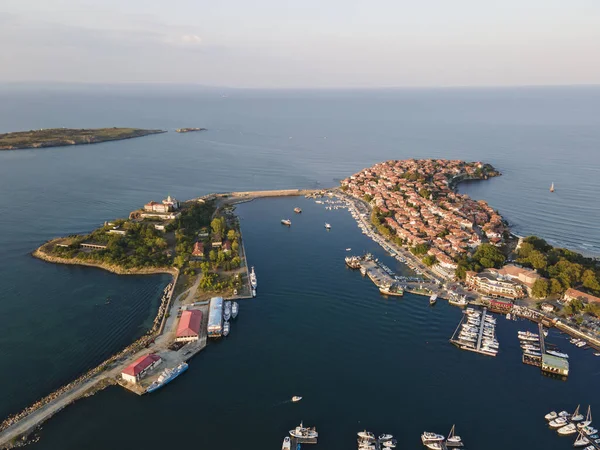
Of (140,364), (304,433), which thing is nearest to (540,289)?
(304,433)

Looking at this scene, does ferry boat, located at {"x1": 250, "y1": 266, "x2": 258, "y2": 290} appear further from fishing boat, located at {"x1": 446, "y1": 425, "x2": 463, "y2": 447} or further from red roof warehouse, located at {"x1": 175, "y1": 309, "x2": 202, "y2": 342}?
fishing boat, located at {"x1": 446, "y1": 425, "x2": 463, "y2": 447}

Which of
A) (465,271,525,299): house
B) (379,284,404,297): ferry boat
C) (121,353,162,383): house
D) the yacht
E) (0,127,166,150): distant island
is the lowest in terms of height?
(121,353,162,383): house

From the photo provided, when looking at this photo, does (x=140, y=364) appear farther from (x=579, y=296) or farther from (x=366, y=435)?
(x=579, y=296)

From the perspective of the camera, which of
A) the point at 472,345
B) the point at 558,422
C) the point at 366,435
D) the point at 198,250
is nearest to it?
the point at 366,435

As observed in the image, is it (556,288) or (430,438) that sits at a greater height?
(556,288)

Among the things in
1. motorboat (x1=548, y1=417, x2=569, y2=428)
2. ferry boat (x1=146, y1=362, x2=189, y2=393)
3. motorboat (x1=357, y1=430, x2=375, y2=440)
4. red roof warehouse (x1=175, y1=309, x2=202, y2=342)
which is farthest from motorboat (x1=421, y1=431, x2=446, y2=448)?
red roof warehouse (x1=175, y1=309, x2=202, y2=342)

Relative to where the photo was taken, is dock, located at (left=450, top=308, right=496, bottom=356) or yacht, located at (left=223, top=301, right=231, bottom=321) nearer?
dock, located at (left=450, top=308, right=496, bottom=356)

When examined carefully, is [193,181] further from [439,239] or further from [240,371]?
[240,371]
